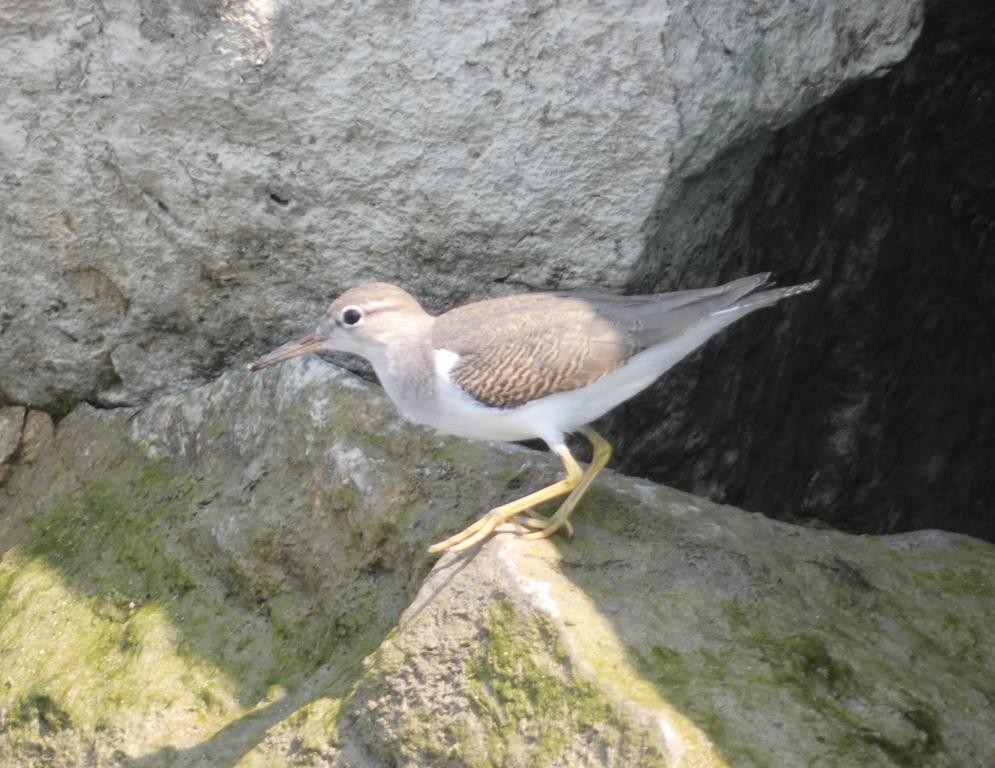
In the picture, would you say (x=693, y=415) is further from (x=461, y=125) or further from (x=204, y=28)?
(x=204, y=28)

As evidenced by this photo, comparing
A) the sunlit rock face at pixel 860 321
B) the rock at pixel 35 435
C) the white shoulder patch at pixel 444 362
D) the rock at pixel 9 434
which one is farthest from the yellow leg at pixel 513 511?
the rock at pixel 9 434

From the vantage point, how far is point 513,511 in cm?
545

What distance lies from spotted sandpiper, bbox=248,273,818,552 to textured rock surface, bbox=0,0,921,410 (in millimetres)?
554

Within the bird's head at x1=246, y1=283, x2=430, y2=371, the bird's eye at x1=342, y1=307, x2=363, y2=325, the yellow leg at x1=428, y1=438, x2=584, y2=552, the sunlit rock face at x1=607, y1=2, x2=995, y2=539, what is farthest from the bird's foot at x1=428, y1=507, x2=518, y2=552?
the sunlit rock face at x1=607, y1=2, x2=995, y2=539

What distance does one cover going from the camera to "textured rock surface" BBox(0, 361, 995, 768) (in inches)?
184

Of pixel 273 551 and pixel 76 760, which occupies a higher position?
pixel 273 551

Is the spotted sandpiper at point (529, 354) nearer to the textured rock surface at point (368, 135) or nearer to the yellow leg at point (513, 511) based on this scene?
the yellow leg at point (513, 511)

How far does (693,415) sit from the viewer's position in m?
6.93

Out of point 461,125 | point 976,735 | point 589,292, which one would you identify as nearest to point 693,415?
point 589,292

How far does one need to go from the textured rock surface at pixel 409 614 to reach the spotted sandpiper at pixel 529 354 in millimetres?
388

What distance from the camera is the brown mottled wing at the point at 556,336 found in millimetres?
5398

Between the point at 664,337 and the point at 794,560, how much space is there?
3.06 ft

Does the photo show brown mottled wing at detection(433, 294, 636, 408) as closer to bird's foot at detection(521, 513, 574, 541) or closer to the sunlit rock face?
bird's foot at detection(521, 513, 574, 541)

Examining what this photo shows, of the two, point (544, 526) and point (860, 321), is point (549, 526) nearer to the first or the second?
point (544, 526)
